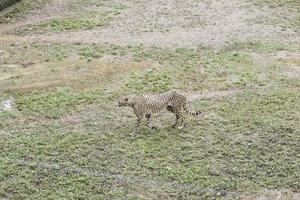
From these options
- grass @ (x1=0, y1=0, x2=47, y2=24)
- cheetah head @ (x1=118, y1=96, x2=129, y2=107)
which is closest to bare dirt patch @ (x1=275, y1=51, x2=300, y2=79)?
cheetah head @ (x1=118, y1=96, x2=129, y2=107)

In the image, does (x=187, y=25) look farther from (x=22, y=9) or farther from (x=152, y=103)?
(x=152, y=103)

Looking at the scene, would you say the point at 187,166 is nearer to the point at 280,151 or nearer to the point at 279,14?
the point at 280,151

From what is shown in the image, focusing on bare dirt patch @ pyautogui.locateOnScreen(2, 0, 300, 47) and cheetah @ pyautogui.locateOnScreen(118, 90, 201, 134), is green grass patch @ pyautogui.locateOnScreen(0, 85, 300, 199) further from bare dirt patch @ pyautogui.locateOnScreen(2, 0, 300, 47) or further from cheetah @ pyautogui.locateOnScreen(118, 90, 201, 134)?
bare dirt patch @ pyautogui.locateOnScreen(2, 0, 300, 47)

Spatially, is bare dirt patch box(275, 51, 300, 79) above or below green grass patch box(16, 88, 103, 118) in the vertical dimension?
below

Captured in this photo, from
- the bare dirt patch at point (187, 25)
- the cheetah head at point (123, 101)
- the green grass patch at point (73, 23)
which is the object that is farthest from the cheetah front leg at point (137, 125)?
the green grass patch at point (73, 23)

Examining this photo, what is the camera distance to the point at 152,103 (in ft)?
52.3

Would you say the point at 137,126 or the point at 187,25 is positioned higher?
the point at 137,126

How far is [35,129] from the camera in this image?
16.6 metres

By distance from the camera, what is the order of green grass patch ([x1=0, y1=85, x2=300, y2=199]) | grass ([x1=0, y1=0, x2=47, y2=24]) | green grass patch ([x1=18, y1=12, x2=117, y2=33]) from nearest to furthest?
green grass patch ([x1=0, y1=85, x2=300, y2=199]), green grass patch ([x1=18, y1=12, x2=117, y2=33]), grass ([x1=0, y1=0, x2=47, y2=24])

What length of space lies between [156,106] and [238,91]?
12.7 ft

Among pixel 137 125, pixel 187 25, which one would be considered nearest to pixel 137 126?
pixel 137 125

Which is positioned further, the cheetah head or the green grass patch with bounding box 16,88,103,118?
the green grass patch with bounding box 16,88,103,118

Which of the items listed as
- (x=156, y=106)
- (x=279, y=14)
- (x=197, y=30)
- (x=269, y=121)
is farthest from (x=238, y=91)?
(x=279, y=14)

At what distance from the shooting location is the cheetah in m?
15.9
